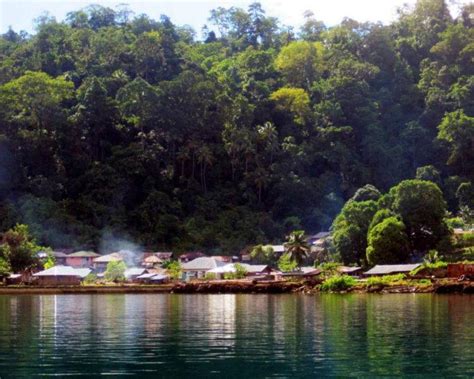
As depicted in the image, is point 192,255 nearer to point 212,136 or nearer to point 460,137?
point 212,136

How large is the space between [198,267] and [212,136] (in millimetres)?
32632

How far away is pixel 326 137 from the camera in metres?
129

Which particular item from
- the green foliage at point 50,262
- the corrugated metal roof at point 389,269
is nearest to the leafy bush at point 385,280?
the corrugated metal roof at point 389,269

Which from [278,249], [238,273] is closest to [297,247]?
[238,273]

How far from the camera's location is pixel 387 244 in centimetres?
8900

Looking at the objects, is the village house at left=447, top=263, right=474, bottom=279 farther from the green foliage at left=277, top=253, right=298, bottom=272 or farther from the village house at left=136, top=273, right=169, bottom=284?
the village house at left=136, top=273, right=169, bottom=284

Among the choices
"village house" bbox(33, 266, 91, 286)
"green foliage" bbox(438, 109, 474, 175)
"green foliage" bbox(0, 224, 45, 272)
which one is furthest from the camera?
"green foliage" bbox(438, 109, 474, 175)

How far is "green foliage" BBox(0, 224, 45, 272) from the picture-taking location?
94000 mm

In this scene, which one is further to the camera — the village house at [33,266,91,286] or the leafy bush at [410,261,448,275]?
the village house at [33,266,91,286]

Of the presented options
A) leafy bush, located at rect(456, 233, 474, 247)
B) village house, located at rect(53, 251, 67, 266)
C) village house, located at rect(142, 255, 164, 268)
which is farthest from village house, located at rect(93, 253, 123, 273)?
leafy bush, located at rect(456, 233, 474, 247)

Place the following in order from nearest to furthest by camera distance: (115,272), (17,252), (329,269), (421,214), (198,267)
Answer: (329,269) → (421,214) → (17,252) → (115,272) → (198,267)

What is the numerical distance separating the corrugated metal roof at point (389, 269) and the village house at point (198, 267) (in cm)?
2152

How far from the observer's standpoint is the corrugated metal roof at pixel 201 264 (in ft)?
327

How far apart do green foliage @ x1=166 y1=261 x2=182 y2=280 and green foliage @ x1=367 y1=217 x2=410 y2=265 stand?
22743mm
